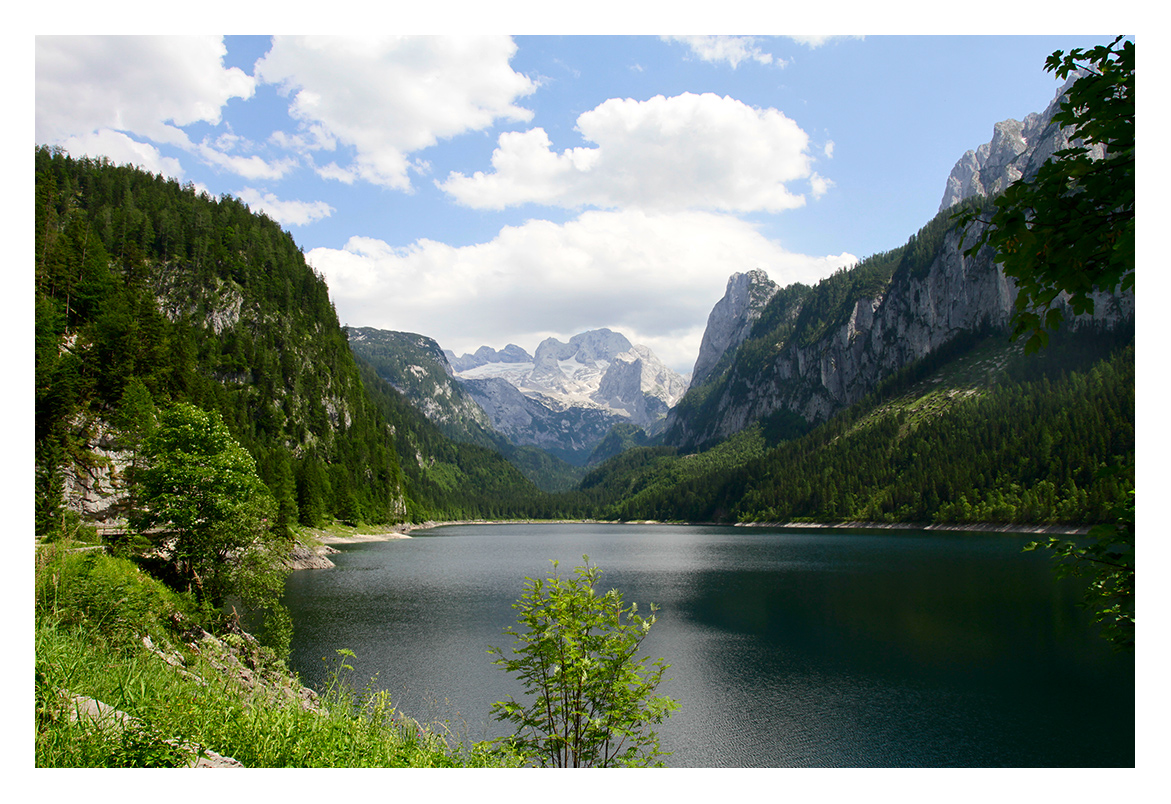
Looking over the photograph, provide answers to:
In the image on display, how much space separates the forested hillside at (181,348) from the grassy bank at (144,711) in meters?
24.5

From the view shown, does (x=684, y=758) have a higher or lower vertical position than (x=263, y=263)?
lower

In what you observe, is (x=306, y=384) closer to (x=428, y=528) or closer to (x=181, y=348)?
(x=428, y=528)

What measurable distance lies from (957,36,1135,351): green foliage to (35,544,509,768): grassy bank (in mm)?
11752

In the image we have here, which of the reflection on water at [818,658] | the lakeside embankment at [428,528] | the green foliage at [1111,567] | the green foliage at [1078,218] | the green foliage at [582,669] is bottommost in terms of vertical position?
the lakeside embankment at [428,528]

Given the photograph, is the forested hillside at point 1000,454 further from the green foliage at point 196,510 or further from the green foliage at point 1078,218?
the green foliage at point 196,510

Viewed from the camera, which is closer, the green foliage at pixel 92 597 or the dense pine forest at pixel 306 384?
the green foliage at pixel 92 597

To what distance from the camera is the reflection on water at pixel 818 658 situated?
77.2ft

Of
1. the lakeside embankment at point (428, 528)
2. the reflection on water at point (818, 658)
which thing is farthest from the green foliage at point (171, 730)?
the lakeside embankment at point (428, 528)

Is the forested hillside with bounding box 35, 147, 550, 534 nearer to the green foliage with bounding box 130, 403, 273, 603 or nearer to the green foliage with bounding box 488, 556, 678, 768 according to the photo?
the green foliage with bounding box 130, 403, 273, 603

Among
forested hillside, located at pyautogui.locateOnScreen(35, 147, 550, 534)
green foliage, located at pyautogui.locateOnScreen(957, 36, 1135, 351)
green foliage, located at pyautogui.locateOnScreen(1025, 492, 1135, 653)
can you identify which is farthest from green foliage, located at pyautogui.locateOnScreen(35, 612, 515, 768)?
forested hillside, located at pyautogui.locateOnScreen(35, 147, 550, 534)
